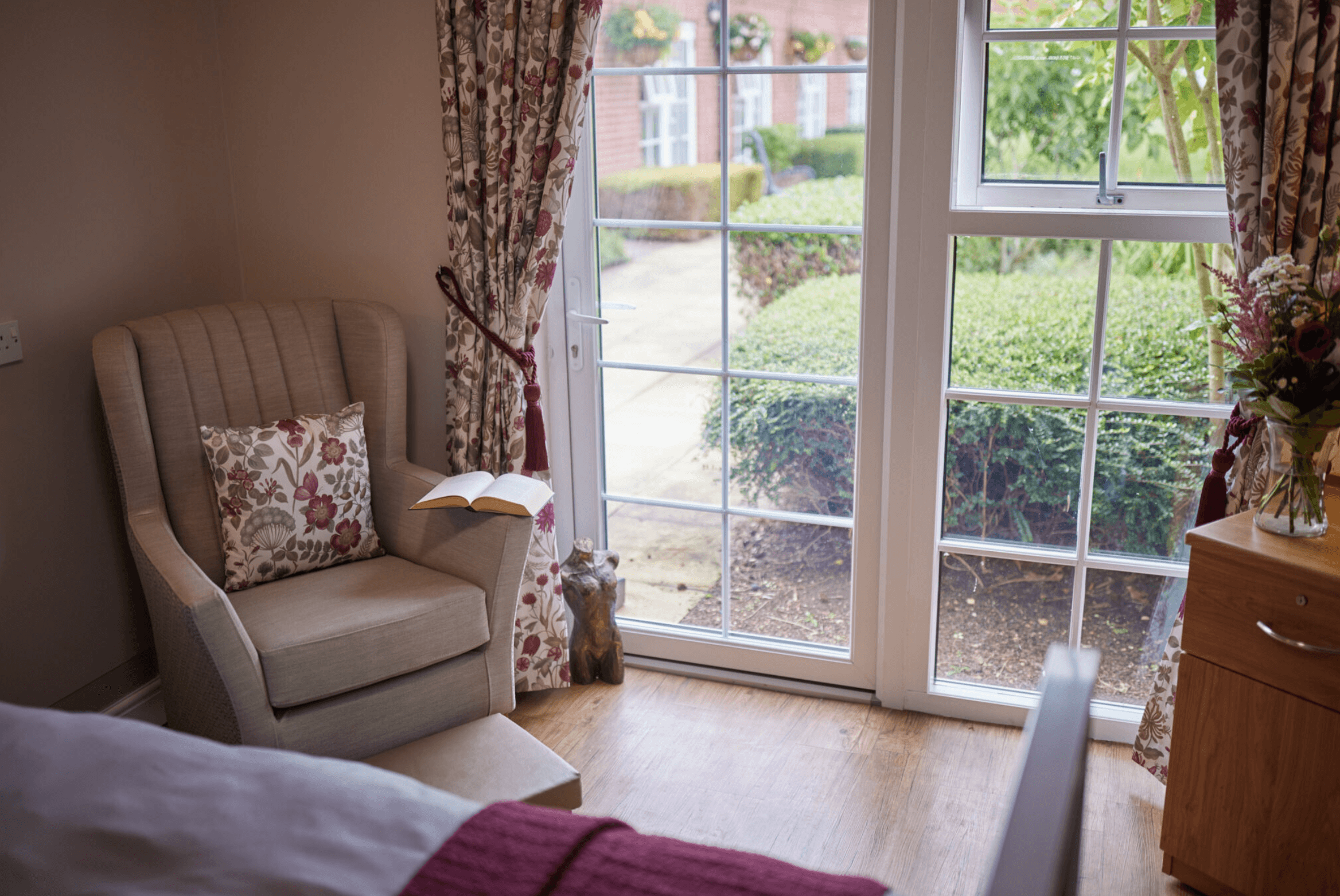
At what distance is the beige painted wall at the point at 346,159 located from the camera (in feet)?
9.40

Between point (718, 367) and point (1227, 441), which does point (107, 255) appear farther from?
point (1227, 441)

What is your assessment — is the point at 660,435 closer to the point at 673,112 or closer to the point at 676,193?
the point at 676,193

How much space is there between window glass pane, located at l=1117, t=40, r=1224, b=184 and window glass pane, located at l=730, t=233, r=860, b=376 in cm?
67

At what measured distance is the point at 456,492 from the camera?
252 cm

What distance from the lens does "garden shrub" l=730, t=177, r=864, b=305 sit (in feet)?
8.67

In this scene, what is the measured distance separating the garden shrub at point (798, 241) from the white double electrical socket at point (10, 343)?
1.74m

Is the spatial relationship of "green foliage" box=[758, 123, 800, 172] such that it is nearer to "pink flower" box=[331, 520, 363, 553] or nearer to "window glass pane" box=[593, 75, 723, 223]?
"window glass pane" box=[593, 75, 723, 223]

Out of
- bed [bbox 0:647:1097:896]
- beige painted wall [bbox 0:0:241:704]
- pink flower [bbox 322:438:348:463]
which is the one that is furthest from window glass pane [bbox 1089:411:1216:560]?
beige painted wall [bbox 0:0:241:704]

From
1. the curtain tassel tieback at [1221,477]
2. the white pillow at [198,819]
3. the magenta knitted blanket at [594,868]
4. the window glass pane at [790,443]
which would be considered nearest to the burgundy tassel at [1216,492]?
the curtain tassel tieback at [1221,477]

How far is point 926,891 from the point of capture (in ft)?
6.98

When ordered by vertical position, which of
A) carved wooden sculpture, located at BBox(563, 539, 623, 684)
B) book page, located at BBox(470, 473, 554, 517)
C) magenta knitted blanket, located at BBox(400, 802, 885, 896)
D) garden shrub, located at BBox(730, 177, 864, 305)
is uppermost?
garden shrub, located at BBox(730, 177, 864, 305)

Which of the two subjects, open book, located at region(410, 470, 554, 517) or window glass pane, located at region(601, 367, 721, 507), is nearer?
open book, located at region(410, 470, 554, 517)

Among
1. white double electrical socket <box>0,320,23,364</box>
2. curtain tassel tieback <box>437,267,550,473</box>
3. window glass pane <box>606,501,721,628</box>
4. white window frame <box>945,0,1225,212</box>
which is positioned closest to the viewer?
white window frame <box>945,0,1225,212</box>

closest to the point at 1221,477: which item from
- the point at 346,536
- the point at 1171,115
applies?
the point at 1171,115
